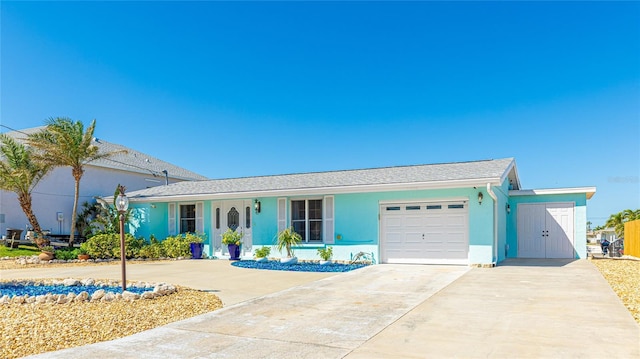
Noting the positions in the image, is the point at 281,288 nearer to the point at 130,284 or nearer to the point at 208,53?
the point at 130,284

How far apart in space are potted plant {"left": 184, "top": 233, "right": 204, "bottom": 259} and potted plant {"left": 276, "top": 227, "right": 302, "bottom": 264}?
12.2 feet

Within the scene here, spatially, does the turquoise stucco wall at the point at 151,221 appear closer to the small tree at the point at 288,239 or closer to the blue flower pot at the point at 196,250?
the blue flower pot at the point at 196,250

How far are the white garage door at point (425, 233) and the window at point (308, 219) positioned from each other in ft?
7.85

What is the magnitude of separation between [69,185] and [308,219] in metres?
15.0

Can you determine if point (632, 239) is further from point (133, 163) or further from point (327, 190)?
point (133, 163)

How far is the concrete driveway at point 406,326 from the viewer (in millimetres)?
4461

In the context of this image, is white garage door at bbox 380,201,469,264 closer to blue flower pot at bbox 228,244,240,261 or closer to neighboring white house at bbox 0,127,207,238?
blue flower pot at bbox 228,244,240,261

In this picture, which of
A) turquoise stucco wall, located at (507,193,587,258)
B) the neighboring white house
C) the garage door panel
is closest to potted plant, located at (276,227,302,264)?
the garage door panel

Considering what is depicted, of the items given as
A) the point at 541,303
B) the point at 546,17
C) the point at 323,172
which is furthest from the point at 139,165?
the point at 541,303

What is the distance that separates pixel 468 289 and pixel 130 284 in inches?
286

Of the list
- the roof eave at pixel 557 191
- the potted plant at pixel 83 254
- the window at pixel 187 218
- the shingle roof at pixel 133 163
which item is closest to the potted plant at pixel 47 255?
the potted plant at pixel 83 254

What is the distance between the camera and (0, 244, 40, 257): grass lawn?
17172mm

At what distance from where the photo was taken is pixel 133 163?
26.3 m

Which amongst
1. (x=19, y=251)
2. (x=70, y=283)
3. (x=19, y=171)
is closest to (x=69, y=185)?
(x=19, y=251)
